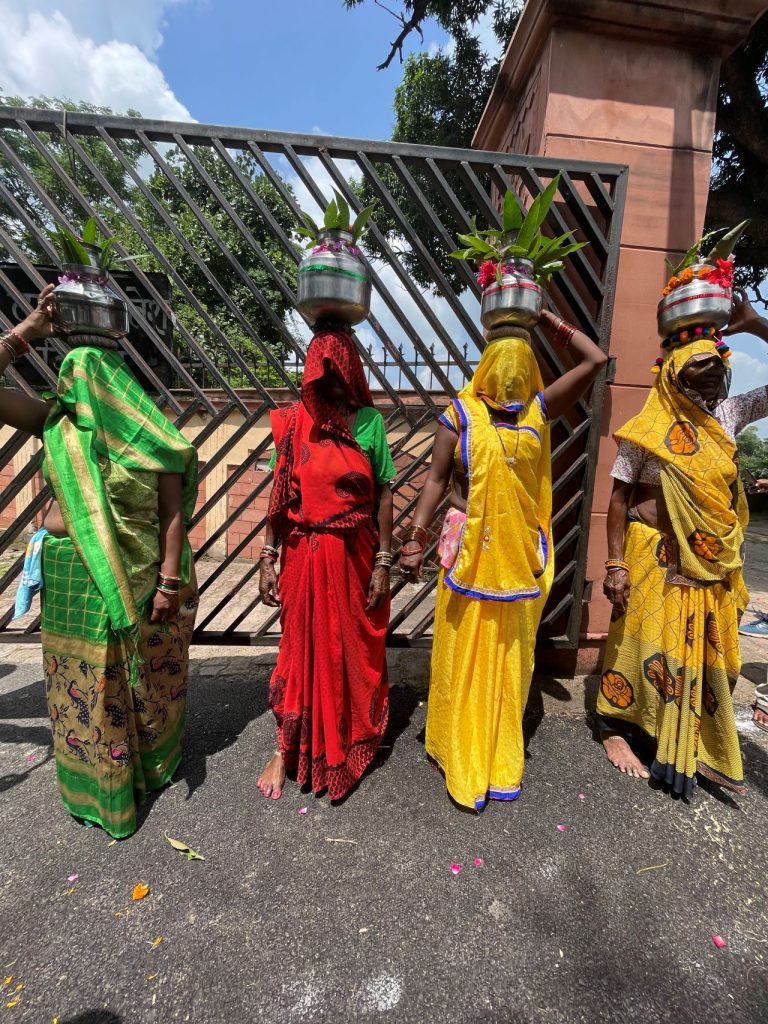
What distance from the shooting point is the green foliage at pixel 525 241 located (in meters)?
2.07

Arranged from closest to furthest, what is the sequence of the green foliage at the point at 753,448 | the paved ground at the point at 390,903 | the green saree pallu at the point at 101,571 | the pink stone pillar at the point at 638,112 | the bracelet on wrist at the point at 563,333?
the paved ground at the point at 390,903 < the green saree pallu at the point at 101,571 < the bracelet on wrist at the point at 563,333 < the pink stone pillar at the point at 638,112 < the green foliage at the point at 753,448

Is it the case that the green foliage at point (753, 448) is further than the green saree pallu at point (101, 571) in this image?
Yes

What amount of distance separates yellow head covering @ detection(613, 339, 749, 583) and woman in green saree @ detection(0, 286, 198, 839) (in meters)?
2.17

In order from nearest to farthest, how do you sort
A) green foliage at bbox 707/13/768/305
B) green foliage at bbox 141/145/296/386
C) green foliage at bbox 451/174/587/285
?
green foliage at bbox 451/174/587/285
green foliage at bbox 707/13/768/305
green foliage at bbox 141/145/296/386

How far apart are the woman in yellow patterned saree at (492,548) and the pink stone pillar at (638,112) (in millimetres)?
1148

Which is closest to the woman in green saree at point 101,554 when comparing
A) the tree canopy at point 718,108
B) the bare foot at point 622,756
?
the bare foot at point 622,756

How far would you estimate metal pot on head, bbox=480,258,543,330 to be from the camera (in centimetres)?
199

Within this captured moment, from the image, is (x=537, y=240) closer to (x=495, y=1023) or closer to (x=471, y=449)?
(x=471, y=449)

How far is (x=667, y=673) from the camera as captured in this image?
2225 millimetres

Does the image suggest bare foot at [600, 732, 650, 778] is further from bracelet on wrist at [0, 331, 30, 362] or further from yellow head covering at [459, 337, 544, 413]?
bracelet on wrist at [0, 331, 30, 362]

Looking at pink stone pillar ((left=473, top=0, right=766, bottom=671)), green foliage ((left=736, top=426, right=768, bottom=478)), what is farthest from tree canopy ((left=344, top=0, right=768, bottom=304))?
green foliage ((left=736, top=426, right=768, bottom=478))

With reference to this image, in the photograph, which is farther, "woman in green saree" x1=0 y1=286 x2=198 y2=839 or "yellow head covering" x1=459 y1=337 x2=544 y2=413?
"yellow head covering" x1=459 y1=337 x2=544 y2=413

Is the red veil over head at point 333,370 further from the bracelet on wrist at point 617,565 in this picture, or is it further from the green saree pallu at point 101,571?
the bracelet on wrist at point 617,565

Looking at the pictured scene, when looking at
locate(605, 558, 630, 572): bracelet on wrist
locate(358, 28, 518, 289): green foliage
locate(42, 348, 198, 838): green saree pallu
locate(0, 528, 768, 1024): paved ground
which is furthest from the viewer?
locate(358, 28, 518, 289): green foliage
